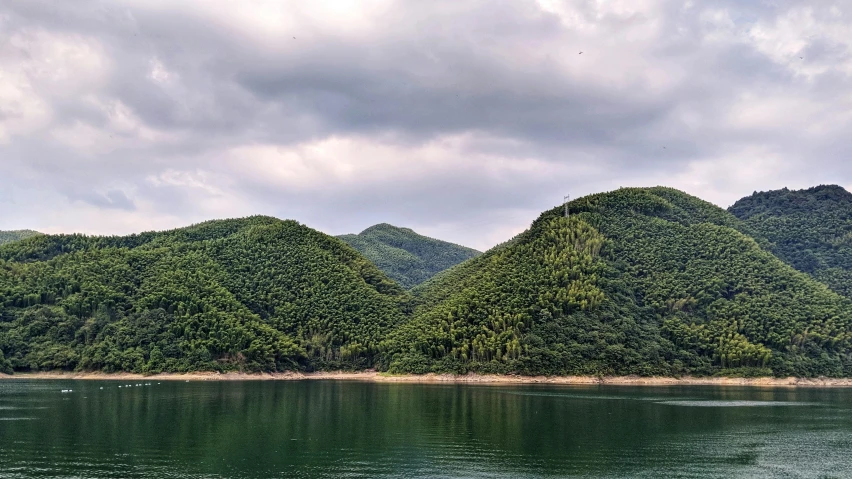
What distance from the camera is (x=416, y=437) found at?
5175cm

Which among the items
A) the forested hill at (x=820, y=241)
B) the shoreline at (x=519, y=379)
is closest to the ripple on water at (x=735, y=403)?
the shoreline at (x=519, y=379)

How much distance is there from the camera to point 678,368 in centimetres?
12244

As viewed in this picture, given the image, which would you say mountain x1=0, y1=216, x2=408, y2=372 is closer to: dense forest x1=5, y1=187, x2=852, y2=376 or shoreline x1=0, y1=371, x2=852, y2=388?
dense forest x1=5, y1=187, x2=852, y2=376

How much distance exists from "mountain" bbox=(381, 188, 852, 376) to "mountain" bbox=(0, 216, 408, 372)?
53.8ft

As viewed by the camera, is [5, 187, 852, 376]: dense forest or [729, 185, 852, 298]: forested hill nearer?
[5, 187, 852, 376]: dense forest

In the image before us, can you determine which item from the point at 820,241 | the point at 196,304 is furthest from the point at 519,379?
the point at 820,241

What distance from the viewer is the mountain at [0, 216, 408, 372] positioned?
129 m

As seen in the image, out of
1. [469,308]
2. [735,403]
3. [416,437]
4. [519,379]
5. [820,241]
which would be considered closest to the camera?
[416,437]

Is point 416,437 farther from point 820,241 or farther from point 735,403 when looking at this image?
point 820,241

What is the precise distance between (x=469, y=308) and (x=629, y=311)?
1246 inches

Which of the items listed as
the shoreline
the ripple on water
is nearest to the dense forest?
the shoreline

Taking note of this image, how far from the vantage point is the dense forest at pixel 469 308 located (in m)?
123

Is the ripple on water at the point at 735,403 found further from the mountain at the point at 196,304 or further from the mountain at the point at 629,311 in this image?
the mountain at the point at 196,304

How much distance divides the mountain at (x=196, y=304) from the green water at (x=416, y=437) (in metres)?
47.1
